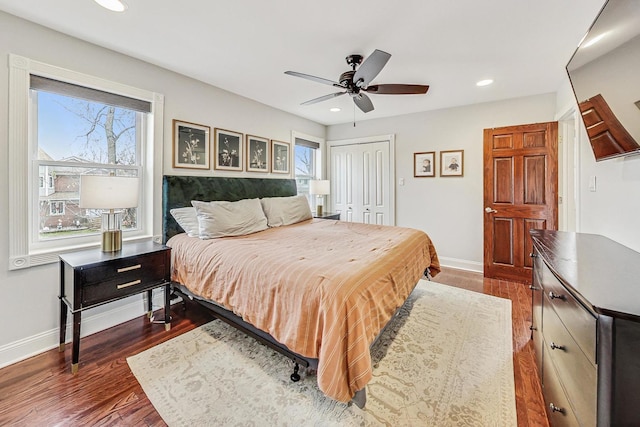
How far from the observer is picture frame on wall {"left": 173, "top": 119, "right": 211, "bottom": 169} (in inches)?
118

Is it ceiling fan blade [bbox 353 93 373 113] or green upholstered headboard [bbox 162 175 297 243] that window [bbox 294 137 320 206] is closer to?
green upholstered headboard [bbox 162 175 297 243]

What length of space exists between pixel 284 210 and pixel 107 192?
1940 mm

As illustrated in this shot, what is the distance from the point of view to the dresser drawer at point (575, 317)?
2.89ft

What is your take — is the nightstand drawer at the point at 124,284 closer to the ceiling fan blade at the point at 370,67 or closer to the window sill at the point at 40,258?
the window sill at the point at 40,258

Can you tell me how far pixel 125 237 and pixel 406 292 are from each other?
271 cm

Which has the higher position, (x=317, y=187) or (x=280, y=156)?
(x=280, y=156)

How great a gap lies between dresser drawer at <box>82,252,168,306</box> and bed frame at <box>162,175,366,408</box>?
34 cm

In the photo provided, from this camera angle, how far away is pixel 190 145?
314 cm

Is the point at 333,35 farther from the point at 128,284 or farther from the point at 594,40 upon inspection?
the point at 128,284

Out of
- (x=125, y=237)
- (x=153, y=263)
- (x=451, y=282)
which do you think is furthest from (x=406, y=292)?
(x=125, y=237)

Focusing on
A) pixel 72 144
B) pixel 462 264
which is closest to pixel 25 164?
pixel 72 144

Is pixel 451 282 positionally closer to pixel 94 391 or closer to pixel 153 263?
pixel 153 263

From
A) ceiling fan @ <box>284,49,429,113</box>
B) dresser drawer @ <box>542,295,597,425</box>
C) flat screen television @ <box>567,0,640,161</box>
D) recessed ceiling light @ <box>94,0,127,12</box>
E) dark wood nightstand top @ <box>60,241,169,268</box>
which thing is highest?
recessed ceiling light @ <box>94,0,127,12</box>

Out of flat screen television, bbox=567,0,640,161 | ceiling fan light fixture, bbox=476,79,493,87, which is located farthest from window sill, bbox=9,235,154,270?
ceiling fan light fixture, bbox=476,79,493,87
